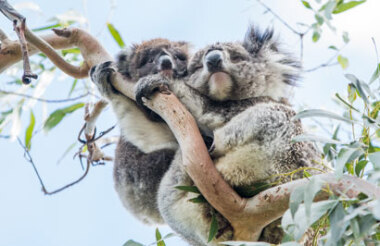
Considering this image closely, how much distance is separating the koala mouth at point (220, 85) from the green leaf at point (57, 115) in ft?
4.44

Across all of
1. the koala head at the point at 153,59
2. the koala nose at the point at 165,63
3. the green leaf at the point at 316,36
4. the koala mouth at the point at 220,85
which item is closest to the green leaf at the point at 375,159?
the koala mouth at the point at 220,85

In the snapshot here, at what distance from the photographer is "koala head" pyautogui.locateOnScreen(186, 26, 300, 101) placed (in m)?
2.51

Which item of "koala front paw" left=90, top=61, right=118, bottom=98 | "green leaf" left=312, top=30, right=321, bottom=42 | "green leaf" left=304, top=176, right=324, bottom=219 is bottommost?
"green leaf" left=312, top=30, right=321, bottom=42

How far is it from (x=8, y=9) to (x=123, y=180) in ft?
3.90

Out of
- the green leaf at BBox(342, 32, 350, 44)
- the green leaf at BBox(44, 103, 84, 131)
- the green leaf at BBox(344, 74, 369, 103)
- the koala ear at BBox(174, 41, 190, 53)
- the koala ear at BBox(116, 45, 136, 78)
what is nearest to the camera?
the green leaf at BBox(344, 74, 369, 103)

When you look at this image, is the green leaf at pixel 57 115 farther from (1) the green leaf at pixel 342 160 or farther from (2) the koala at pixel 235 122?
(1) the green leaf at pixel 342 160

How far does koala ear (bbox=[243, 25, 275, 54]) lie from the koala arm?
2.21ft

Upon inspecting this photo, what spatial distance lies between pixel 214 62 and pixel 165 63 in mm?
414

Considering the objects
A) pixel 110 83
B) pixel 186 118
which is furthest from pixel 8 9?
pixel 186 118

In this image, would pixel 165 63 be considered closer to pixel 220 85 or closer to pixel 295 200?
pixel 220 85

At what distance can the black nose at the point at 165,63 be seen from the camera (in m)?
2.79

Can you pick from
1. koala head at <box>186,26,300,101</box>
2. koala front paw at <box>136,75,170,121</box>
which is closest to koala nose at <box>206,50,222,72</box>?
koala head at <box>186,26,300,101</box>

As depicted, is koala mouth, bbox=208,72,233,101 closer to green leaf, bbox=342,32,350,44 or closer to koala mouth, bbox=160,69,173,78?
koala mouth, bbox=160,69,173,78

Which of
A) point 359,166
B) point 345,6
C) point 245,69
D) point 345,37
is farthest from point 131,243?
point 345,37
